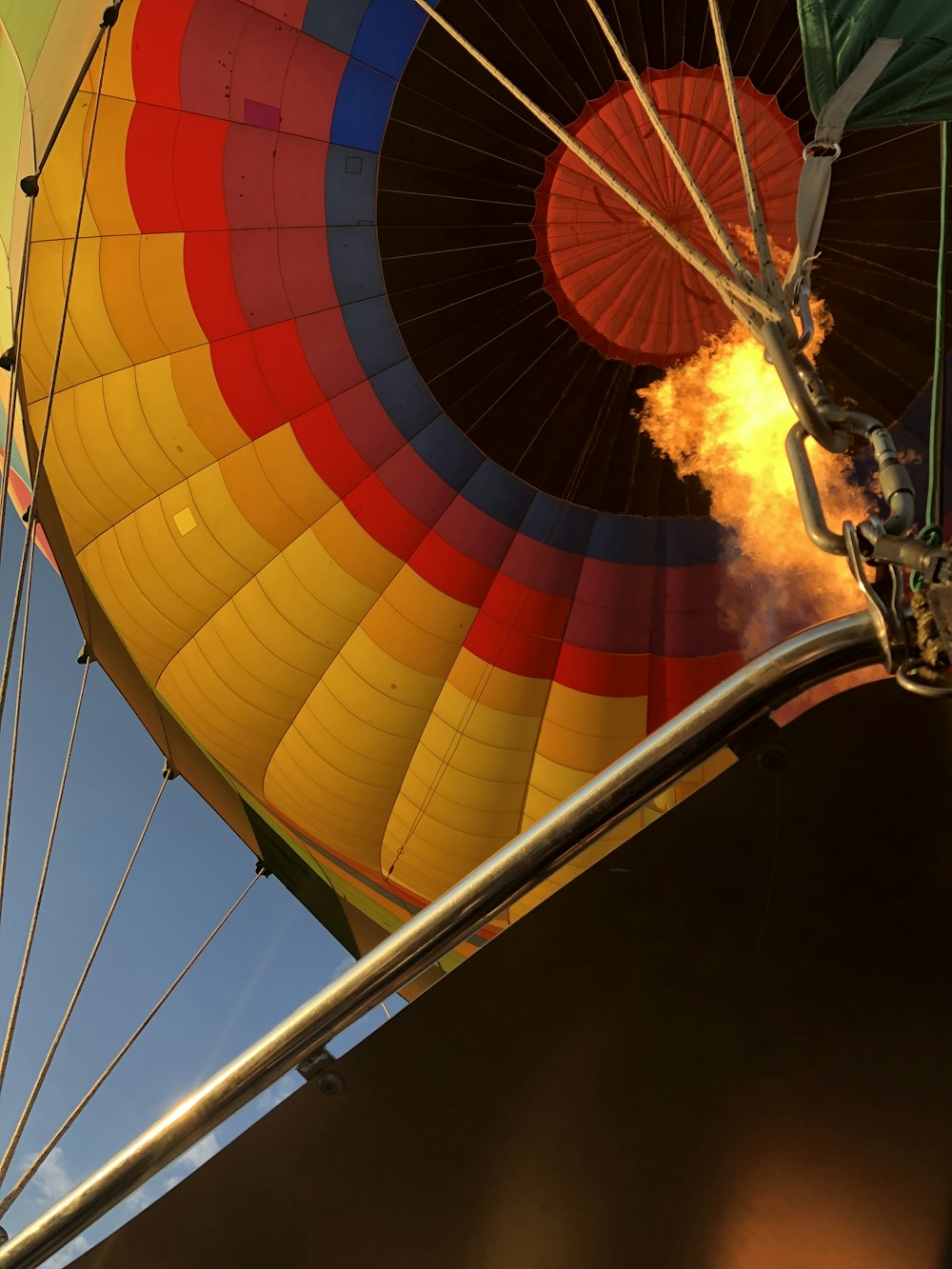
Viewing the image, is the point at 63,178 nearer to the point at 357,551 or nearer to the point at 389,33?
the point at 389,33

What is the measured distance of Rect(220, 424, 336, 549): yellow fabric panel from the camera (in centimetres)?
678

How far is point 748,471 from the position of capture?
6844 mm

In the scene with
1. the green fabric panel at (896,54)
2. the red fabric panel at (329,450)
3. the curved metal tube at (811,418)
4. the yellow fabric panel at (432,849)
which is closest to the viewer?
the curved metal tube at (811,418)

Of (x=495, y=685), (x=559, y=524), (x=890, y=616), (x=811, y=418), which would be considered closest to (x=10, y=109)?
(x=559, y=524)

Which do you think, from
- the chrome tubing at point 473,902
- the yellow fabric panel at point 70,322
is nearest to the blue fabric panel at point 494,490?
the yellow fabric panel at point 70,322

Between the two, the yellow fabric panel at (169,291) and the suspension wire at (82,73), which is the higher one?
the yellow fabric panel at (169,291)

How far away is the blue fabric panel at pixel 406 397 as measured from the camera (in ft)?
21.9

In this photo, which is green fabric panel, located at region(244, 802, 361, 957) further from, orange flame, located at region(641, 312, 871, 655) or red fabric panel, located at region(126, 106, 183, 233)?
red fabric panel, located at region(126, 106, 183, 233)

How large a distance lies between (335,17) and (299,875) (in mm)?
5321

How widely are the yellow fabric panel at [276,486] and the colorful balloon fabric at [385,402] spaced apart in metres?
0.02

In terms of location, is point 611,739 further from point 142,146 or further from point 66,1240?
point 66,1240

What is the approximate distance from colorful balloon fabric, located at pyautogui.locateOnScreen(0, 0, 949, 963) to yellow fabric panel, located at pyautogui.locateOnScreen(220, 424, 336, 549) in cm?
2

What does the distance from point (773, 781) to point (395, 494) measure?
586 cm

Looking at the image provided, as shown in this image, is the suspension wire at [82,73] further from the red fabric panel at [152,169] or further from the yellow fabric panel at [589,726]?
the yellow fabric panel at [589,726]
